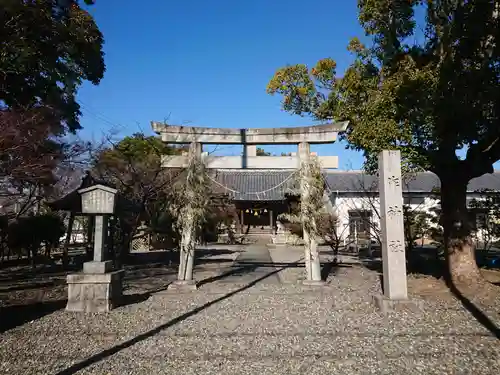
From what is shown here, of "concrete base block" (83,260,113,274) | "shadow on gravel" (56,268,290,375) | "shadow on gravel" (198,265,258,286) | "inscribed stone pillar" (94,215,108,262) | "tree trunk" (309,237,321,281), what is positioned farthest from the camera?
"shadow on gravel" (198,265,258,286)

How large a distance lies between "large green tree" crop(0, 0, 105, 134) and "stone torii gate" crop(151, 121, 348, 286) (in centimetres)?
415

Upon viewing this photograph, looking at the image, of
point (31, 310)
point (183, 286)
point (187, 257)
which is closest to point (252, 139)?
point (187, 257)

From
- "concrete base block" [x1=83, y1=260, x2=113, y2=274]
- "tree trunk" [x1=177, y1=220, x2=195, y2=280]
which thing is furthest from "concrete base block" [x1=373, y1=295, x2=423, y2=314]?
"concrete base block" [x1=83, y1=260, x2=113, y2=274]

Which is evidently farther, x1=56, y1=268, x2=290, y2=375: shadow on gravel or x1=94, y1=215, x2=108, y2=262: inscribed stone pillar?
x1=94, y1=215, x2=108, y2=262: inscribed stone pillar

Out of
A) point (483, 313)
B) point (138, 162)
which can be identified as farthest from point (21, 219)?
point (483, 313)

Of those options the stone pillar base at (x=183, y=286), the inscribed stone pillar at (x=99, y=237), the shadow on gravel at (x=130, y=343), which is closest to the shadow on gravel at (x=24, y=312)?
the inscribed stone pillar at (x=99, y=237)

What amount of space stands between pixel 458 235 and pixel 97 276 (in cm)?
766

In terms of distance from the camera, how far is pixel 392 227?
6.85 m

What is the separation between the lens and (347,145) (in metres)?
9.20

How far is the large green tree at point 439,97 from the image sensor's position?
7.61 metres

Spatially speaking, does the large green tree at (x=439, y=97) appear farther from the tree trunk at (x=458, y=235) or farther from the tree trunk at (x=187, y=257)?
the tree trunk at (x=187, y=257)

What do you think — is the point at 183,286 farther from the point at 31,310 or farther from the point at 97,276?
the point at 31,310

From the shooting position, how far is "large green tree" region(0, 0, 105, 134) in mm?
10125

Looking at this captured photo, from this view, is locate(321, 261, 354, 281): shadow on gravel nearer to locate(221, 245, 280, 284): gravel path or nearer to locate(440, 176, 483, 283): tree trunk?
locate(221, 245, 280, 284): gravel path
